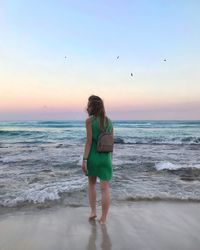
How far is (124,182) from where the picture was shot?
7234 millimetres

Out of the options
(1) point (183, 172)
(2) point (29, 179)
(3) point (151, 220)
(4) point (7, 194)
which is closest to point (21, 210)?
(4) point (7, 194)

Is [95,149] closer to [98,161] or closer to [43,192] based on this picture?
[98,161]

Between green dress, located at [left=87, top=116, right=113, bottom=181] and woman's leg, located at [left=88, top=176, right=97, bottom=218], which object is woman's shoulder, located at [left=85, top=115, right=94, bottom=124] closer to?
green dress, located at [left=87, top=116, right=113, bottom=181]

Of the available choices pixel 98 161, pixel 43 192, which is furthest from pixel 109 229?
pixel 43 192

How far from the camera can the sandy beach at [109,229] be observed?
376 centimetres

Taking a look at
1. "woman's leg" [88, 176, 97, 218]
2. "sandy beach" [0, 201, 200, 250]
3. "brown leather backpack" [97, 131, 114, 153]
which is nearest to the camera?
"sandy beach" [0, 201, 200, 250]

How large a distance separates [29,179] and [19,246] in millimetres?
3862

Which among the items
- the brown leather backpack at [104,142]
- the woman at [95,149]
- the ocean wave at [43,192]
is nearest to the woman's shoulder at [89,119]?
the woman at [95,149]

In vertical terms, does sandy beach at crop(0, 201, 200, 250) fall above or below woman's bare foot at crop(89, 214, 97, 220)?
below

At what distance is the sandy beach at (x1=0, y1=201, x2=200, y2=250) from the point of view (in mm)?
3756

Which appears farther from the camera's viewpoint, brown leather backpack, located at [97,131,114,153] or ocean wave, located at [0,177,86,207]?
ocean wave, located at [0,177,86,207]

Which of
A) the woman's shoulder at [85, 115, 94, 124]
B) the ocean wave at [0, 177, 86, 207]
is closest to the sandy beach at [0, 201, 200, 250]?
the ocean wave at [0, 177, 86, 207]

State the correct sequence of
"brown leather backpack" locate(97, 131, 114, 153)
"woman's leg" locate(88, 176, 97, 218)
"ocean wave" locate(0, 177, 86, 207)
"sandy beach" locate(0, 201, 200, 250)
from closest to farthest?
"sandy beach" locate(0, 201, 200, 250), "brown leather backpack" locate(97, 131, 114, 153), "woman's leg" locate(88, 176, 97, 218), "ocean wave" locate(0, 177, 86, 207)

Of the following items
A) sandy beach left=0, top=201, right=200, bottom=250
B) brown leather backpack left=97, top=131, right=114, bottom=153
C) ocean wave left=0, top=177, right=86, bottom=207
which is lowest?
sandy beach left=0, top=201, right=200, bottom=250
